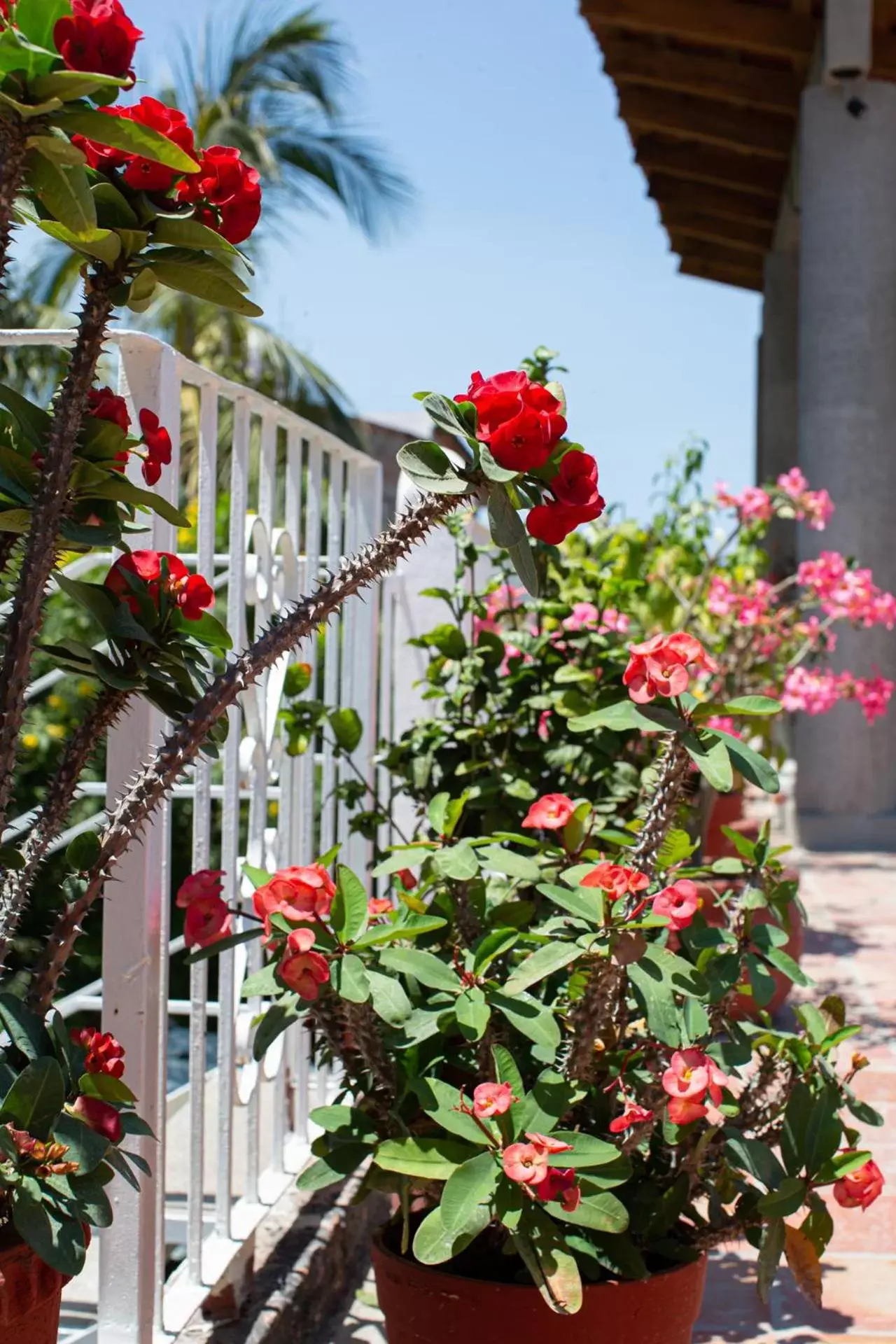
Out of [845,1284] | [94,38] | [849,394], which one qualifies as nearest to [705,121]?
[849,394]

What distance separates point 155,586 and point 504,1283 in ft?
2.83

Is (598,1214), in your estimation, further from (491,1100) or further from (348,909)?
(348,909)

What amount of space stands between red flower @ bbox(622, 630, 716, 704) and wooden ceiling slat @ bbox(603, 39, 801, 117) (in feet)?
26.7

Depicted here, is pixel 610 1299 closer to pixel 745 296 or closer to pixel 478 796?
pixel 478 796

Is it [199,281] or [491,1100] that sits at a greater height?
[199,281]

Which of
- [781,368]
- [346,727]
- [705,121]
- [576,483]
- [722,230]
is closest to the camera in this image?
[576,483]

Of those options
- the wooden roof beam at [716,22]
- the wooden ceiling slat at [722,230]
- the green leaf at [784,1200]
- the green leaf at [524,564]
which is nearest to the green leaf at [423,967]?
the green leaf at [784,1200]

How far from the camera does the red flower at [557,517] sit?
1.19 meters

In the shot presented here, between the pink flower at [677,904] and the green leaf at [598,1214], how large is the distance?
0.28 m

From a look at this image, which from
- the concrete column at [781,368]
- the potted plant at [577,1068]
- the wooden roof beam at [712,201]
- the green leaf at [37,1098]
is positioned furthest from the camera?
the wooden roof beam at [712,201]

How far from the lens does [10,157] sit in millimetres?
963

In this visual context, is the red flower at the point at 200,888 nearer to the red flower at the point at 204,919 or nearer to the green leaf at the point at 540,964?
the red flower at the point at 204,919

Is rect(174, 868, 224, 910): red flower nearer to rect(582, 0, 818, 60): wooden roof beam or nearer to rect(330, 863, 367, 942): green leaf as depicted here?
rect(330, 863, 367, 942): green leaf

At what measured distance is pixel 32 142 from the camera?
0.95 meters
